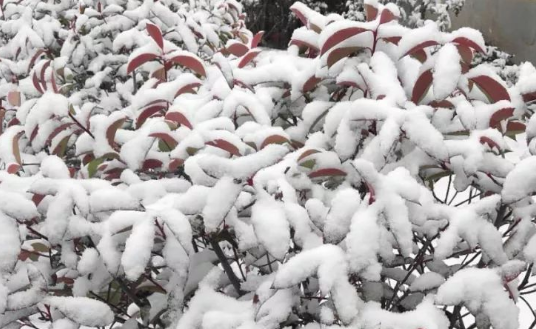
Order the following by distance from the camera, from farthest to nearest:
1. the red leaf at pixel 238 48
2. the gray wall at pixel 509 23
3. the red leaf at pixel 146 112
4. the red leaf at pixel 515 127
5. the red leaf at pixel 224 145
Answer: the gray wall at pixel 509 23
the red leaf at pixel 238 48
the red leaf at pixel 146 112
the red leaf at pixel 515 127
the red leaf at pixel 224 145

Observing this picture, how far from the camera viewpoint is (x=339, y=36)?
4.17ft

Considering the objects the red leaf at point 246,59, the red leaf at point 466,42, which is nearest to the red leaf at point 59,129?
the red leaf at point 246,59

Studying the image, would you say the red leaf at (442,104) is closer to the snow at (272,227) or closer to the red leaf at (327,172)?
the red leaf at (327,172)

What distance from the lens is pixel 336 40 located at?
1.27 m

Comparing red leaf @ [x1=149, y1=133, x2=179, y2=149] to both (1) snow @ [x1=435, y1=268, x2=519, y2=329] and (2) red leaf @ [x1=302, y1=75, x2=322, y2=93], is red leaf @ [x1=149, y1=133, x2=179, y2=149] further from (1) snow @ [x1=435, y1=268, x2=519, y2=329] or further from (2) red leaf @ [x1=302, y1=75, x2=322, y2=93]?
(1) snow @ [x1=435, y1=268, x2=519, y2=329]

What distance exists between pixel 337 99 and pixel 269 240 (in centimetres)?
58

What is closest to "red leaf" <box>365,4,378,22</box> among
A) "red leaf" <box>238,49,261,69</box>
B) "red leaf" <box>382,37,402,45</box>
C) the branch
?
"red leaf" <box>382,37,402,45</box>

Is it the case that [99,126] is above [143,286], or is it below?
above

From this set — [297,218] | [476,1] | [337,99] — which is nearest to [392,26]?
[337,99]

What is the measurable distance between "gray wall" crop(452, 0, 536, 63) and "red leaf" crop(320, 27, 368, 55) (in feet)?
18.0

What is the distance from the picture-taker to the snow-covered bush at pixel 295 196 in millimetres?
1056

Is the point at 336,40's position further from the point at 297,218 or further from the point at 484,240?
the point at 484,240

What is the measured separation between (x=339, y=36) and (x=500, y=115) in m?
0.39

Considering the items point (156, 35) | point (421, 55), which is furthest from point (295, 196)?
point (156, 35)
